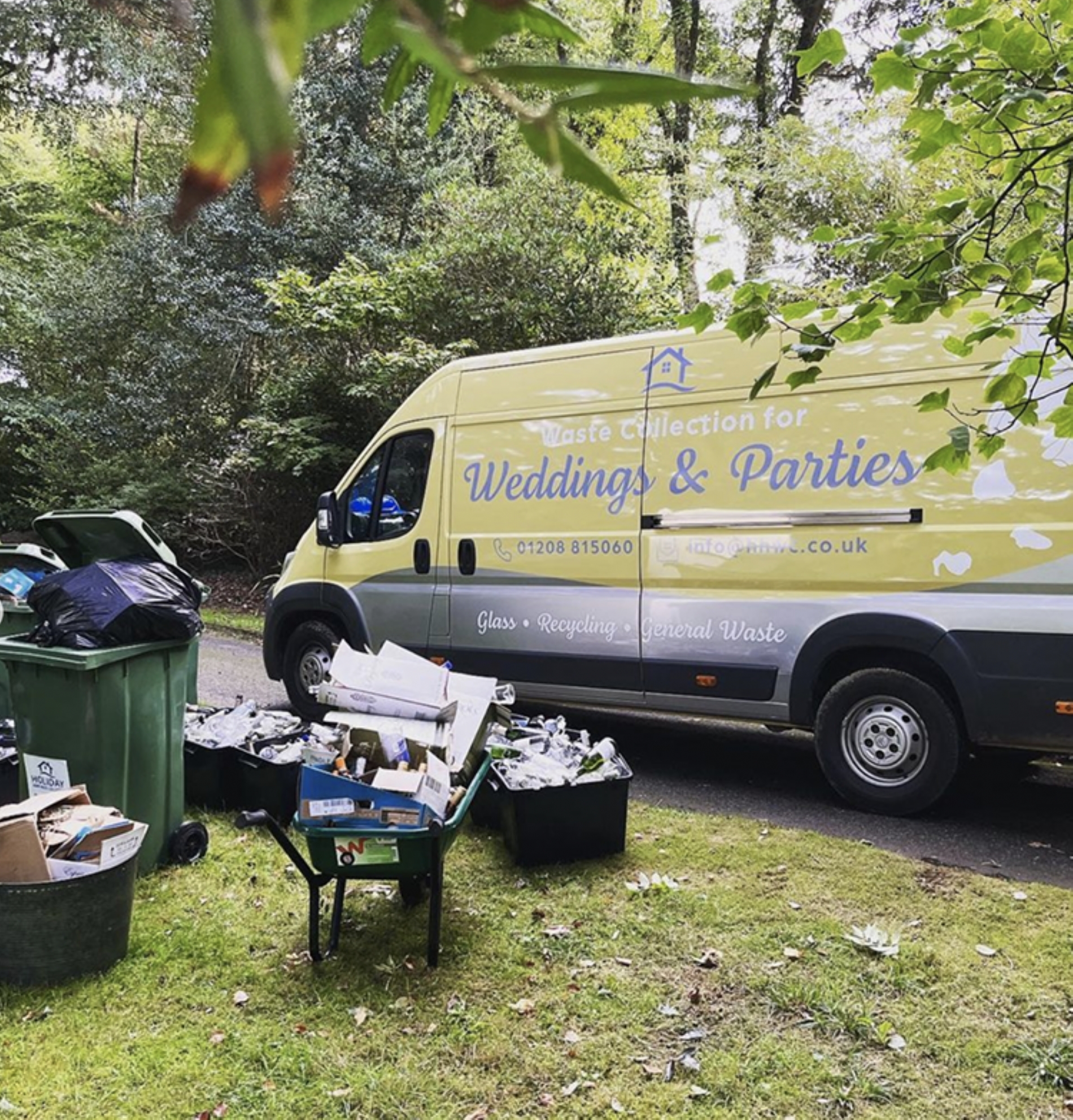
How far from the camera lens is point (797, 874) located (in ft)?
12.2

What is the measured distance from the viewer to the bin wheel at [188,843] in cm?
372

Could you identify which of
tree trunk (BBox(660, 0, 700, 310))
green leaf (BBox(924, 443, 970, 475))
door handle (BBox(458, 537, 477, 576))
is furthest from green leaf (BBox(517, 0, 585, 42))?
tree trunk (BBox(660, 0, 700, 310))

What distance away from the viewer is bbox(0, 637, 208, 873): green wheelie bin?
3.33m

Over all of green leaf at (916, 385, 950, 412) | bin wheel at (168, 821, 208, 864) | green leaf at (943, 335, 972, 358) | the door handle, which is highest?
green leaf at (943, 335, 972, 358)

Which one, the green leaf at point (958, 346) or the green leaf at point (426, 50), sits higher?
the green leaf at point (958, 346)

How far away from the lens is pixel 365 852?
Result: 2912 millimetres

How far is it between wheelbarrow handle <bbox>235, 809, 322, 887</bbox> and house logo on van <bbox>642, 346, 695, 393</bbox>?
3240mm

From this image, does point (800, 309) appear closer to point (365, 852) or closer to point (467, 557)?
point (365, 852)

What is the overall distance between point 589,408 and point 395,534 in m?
1.65

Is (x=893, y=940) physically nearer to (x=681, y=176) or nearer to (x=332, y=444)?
(x=332, y=444)

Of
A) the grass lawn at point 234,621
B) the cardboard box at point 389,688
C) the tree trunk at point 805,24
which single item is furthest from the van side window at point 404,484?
the tree trunk at point 805,24

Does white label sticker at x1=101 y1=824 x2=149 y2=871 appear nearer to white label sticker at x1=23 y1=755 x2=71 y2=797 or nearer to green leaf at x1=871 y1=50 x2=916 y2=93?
white label sticker at x1=23 y1=755 x2=71 y2=797

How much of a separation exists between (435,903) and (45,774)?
1722mm

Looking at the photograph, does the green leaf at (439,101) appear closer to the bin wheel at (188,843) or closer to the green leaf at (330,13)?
the green leaf at (330,13)
